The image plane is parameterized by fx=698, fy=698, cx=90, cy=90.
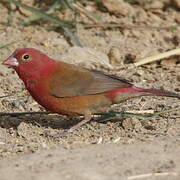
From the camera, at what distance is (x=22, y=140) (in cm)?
670

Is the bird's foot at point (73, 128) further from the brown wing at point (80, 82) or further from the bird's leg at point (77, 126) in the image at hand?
the brown wing at point (80, 82)

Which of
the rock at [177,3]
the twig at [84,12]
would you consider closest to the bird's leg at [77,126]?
the twig at [84,12]

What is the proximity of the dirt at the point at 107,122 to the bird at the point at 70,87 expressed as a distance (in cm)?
23

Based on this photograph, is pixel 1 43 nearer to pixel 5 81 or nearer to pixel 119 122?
pixel 5 81

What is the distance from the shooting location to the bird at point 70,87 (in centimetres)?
697

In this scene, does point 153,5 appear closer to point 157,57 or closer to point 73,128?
point 157,57

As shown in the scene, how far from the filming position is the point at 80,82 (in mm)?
7094

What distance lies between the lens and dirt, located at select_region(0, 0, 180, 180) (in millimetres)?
5543

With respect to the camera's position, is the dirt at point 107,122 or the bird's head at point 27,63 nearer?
the dirt at point 107,122

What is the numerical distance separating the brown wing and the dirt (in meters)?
0.37

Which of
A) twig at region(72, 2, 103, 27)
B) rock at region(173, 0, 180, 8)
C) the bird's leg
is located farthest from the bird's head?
rock at region(173, 0, 180, 8)

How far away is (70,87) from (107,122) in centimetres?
53

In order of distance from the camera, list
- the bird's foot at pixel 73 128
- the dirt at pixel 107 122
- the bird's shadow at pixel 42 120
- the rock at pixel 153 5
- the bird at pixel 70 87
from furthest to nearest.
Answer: the rock at pixel 153 5
the bird's shadow at pixel 42 120
the bird at pixel 70 87
the bird's foot at pixel 73 128
the dirt at pixel 107 122

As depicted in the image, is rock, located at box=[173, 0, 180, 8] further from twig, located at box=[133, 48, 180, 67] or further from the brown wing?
the brown wing
